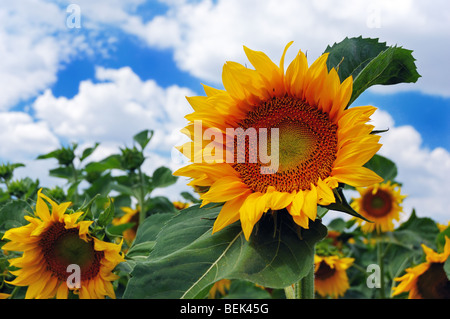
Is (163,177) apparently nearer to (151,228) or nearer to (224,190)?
(151,228)

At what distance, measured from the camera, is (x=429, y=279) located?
2.32 m

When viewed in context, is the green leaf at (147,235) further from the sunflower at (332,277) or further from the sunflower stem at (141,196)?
the sunflower at (332,277)

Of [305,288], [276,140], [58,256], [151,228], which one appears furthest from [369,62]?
[58,256]

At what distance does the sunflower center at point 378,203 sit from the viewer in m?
4.11

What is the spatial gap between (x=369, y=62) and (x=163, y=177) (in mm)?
2277

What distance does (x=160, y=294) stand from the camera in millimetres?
1168

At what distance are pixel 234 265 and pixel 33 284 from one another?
3.70 feet

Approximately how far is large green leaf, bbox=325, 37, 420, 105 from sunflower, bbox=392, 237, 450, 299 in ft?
3.66

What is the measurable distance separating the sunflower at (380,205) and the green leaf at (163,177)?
5.82ft

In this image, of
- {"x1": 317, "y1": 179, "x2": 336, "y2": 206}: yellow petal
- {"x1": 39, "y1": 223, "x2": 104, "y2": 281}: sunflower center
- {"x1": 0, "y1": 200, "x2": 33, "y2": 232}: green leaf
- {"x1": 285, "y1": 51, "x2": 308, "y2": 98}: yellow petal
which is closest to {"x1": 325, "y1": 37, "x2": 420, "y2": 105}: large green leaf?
{"x1": 285, "y1": 51, "x2": 308, "y2": 98}: yellow petal

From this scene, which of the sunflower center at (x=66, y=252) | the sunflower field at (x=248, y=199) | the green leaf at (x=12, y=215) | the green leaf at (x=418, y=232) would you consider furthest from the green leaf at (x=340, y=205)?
the green leaf at (x=418, y=232)

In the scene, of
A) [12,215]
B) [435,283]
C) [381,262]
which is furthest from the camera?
[381,262]

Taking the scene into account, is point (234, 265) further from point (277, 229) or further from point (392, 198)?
point (392, 198)

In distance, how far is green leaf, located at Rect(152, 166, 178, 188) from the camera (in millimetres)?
3488
